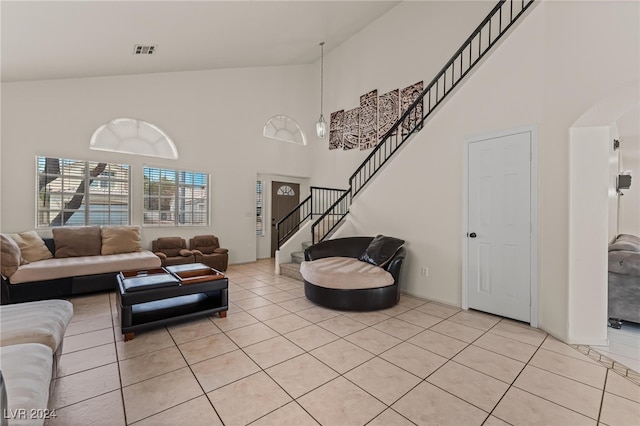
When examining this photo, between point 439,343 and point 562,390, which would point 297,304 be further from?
point 562,390

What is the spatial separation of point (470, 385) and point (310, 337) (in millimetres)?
1451

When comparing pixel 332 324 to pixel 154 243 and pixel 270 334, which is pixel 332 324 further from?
pixel 154 243

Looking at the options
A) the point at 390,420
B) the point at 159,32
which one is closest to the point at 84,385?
the point at 390,420

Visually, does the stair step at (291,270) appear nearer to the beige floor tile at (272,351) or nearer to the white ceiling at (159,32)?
the beige floor tile at (272,351)

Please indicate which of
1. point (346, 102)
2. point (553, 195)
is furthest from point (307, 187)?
point (553, 195)

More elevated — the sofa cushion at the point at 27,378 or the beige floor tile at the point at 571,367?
the sofa cushion at the point at 27,378

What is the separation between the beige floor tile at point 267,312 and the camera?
3.37m

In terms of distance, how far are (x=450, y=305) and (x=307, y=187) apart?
17.9ft

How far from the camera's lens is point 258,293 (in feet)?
14.2

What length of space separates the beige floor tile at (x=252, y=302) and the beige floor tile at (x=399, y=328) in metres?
1.63

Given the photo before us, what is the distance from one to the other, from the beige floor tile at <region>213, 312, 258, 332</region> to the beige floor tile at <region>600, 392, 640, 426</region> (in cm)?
299

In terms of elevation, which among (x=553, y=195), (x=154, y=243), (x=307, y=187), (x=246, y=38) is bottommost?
(x=154, y=243)

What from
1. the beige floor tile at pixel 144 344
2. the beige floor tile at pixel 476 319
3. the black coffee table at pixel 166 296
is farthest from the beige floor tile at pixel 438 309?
the beige floor tile at pixel 144 344

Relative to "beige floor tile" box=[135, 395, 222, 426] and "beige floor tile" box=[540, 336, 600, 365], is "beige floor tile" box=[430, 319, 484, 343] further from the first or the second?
"beige floor tile" box=[135, 395, 222, 426]
